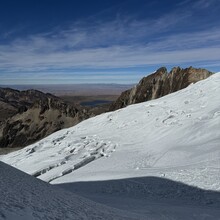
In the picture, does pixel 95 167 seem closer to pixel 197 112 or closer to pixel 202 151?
pixel 202 151

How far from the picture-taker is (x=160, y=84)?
48750mm

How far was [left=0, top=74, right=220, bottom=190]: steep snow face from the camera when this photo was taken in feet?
46.1

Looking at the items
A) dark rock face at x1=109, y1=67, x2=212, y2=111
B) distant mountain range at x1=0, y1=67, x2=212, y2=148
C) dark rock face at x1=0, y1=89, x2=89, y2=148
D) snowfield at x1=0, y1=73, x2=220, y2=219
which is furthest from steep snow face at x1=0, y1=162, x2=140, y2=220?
dark rock face at x1=0, y1=89, x2=89, y2=148

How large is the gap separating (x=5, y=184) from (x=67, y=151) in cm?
1592

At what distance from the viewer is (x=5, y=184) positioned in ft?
18.9

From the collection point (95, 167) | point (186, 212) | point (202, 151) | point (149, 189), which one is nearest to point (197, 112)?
point (202, 151)

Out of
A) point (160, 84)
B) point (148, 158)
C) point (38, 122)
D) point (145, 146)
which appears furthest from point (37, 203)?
point (38, 122)

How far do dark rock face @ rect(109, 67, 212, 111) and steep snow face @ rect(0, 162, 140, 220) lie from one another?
36.3m

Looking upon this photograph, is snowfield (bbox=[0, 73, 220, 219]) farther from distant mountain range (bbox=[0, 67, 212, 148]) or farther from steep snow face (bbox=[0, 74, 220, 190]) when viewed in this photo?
distant mountain range (bbox=[0, 67, 212, 148])

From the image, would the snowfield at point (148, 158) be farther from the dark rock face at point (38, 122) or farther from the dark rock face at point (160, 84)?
the dark rock face at point (38, 122)

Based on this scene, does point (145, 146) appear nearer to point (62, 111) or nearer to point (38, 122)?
point (62, 111)

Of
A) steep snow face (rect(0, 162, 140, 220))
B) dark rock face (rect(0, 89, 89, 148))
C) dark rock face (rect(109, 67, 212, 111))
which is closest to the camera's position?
steep snow face (rect(0, 162, 140, 220))

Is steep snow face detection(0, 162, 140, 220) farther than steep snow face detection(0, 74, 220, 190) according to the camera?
No

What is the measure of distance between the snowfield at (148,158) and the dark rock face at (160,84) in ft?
46.6
